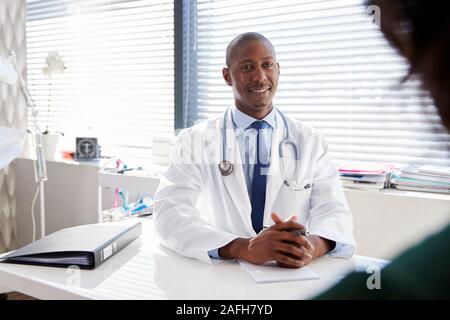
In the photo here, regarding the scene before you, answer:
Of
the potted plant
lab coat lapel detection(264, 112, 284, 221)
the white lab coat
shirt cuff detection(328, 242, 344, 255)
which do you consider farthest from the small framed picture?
shirt cuff detection(328, 242, 344, 255)

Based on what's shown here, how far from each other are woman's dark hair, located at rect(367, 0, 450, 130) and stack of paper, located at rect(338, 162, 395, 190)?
5.58 feet

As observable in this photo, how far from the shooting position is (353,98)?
6.89 ft

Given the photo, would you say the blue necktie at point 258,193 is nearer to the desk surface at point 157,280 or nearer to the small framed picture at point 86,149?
the desk surface at point 157,280

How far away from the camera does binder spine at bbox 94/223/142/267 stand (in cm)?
110

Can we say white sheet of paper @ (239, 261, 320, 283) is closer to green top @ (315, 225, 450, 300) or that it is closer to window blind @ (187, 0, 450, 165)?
green top @ (315, 225, 450, 300)

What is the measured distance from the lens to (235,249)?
1.15 meters

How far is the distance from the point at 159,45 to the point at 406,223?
1692 millimetres

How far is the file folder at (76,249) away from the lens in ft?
3.55

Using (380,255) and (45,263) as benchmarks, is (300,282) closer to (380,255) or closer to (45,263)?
(45,263)

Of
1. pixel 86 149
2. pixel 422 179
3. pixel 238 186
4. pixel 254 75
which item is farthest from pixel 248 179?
pixel 86 149

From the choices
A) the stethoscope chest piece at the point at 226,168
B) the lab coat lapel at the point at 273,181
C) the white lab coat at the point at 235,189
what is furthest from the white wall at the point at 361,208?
the stethoscope chest piece at the point at 226,168

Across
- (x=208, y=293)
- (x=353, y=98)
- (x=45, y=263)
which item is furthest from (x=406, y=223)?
(x=45, y=263)

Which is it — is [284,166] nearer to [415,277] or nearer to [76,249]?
[76,249]

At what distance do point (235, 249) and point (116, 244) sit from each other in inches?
12.6
